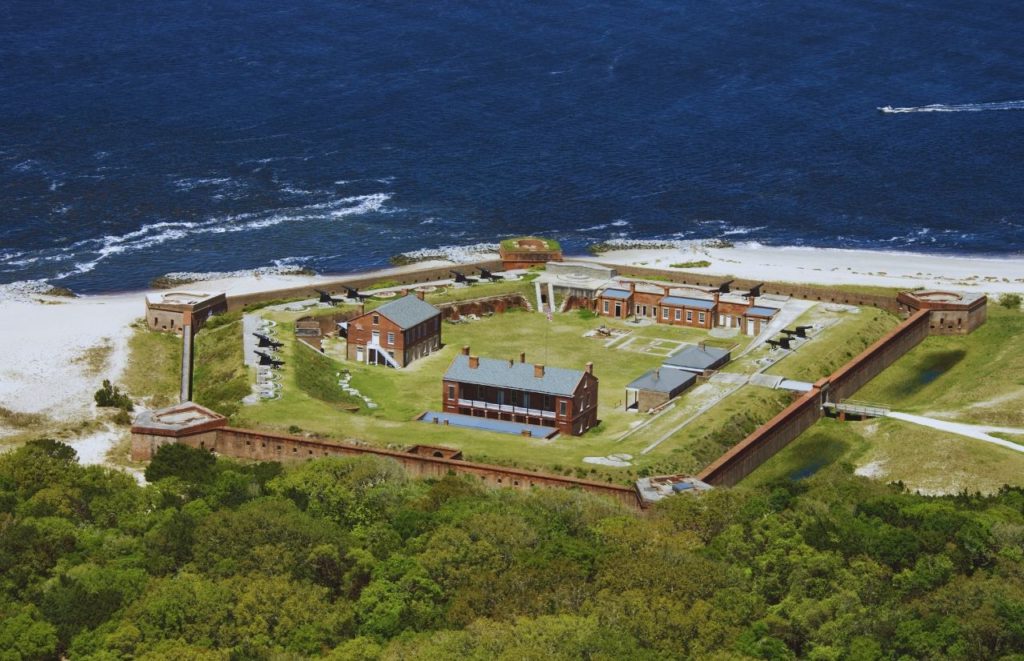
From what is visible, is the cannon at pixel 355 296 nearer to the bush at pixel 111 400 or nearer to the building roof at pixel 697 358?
the bush at pixel 111 400

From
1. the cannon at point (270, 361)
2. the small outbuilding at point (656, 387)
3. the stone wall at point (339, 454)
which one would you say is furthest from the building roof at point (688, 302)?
the stone wall at point (339, 454)

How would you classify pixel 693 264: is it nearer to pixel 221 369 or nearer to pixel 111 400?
pixel 221 369

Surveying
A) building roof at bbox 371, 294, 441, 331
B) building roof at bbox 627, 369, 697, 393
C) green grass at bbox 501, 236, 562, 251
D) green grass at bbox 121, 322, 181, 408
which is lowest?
green grass at bbox 121, 322, 181, 408

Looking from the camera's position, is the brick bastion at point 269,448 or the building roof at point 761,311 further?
the building roof at point 761,311

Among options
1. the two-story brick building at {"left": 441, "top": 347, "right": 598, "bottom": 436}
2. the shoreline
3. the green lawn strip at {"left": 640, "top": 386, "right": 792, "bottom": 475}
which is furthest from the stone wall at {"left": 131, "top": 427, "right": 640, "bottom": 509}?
the shoreline

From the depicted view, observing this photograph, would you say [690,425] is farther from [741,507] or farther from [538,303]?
[538,303]

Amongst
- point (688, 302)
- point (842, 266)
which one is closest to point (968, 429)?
point (688, 302)

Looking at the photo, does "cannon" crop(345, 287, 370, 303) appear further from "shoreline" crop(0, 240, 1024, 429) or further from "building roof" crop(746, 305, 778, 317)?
"building roof" crop(746, 305, 778, 317)
